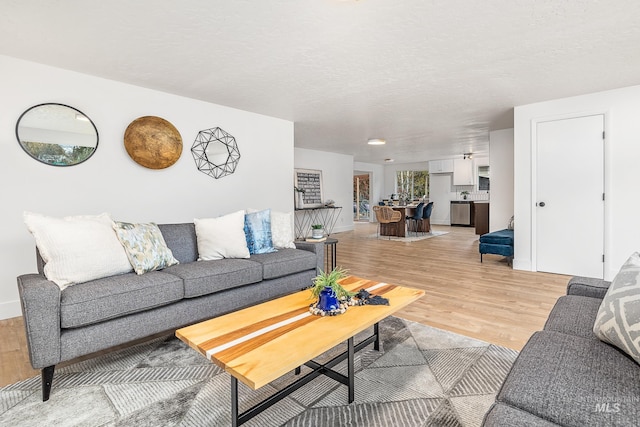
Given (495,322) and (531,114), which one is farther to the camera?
(531,114)

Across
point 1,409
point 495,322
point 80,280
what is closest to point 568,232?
point 495,322

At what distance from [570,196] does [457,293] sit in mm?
2044

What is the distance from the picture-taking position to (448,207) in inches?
437

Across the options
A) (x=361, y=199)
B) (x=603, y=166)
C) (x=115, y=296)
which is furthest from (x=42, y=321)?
(x=361, y=199)

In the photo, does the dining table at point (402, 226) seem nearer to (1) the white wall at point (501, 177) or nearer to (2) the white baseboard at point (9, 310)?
(1) the white wall at point (501, 177)

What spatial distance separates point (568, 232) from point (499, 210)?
1.73 metres

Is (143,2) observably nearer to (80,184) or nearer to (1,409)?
(80,184)

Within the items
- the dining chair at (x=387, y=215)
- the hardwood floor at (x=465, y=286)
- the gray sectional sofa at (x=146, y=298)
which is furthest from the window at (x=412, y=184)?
the gray sectional sofa at (x=146, y=298)

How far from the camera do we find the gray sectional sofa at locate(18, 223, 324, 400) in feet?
5.82

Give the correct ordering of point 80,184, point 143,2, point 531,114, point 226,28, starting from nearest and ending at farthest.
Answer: point 143,2
point 226,28
point 80,184
point 531,114

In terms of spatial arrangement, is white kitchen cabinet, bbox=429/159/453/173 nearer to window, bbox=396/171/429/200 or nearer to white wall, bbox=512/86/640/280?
window, bbox=396/171/429/200

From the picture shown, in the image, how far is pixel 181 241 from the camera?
3.02m

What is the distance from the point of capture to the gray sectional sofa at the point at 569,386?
0.87 m

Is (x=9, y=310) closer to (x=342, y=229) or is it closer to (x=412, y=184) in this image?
(x=342, y=229)
